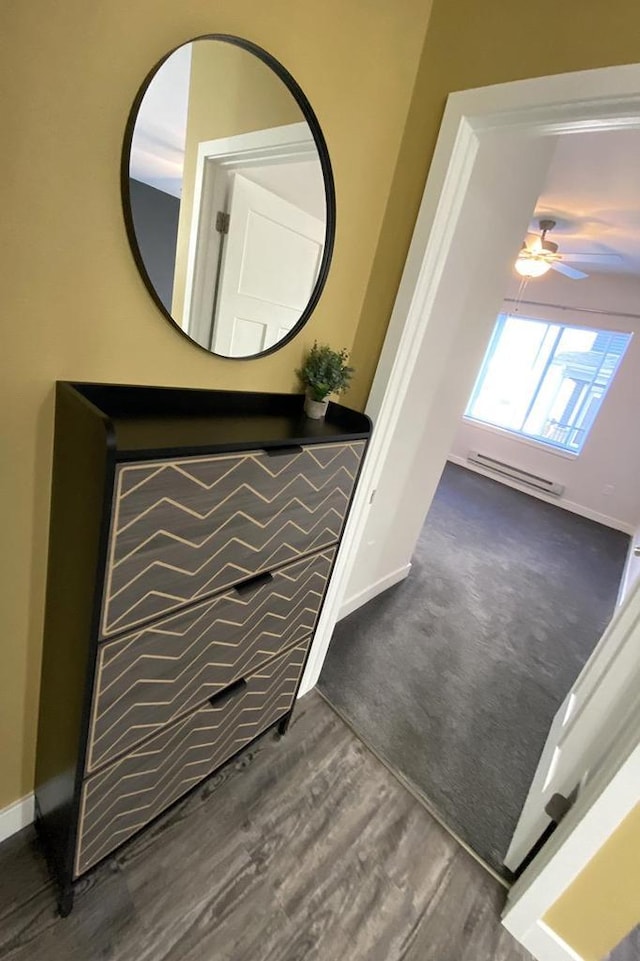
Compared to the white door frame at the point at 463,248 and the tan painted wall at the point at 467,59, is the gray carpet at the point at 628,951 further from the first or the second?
the tan painted wall at the point at 467,59

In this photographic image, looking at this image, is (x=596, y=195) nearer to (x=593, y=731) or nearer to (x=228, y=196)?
Answer: (x=228, y=196)

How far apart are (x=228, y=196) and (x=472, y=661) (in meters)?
2.38

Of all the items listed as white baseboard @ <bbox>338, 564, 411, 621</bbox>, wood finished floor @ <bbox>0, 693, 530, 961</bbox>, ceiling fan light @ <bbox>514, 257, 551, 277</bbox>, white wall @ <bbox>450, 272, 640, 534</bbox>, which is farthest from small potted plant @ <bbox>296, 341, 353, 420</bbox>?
white wall @ <bbox>450, 272, 640, 534</bbox>

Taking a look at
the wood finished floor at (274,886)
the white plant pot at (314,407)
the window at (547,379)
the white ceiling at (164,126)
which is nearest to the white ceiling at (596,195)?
the window at (547,379)

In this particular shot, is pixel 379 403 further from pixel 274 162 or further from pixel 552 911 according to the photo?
pixel 552 911

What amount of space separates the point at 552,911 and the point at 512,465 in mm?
4956

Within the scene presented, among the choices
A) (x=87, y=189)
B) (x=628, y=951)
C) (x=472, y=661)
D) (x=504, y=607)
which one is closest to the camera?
(x=87, y=189)

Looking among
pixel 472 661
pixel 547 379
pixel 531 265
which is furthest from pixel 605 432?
pixel 472 661

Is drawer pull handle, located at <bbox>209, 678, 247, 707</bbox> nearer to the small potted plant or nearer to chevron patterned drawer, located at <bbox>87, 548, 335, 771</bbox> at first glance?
chevron patterned drawer, located at <bbox>87, 548, 335, 771</bbox>

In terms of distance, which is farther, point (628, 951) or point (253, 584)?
point (628, 951)

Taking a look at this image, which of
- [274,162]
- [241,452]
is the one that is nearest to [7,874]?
[241,452]

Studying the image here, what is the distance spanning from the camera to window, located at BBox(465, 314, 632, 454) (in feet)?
16.1

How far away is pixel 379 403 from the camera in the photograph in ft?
4.64

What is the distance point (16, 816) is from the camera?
1179 mm
